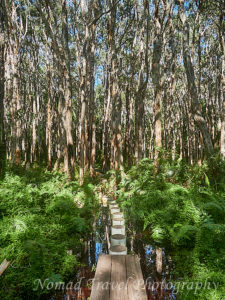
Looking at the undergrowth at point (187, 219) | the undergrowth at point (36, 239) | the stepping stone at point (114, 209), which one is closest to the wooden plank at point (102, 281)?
the undergrowth at point (36, 239)

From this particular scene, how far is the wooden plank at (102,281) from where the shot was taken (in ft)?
8.47

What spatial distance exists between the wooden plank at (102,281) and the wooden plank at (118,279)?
0.20 ft

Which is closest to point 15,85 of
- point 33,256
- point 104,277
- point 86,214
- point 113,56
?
point 113,56

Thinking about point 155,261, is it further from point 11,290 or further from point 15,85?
point 15,85

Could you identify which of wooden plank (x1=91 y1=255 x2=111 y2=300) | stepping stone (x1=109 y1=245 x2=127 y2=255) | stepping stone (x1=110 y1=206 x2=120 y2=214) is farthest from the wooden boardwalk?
stepping stone (x1=110 y1=206 x2=120 y2=214)

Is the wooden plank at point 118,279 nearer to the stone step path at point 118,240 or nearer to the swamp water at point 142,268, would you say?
the stone step path at point 118,240

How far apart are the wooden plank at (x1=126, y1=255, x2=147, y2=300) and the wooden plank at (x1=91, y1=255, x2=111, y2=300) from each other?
26 cm

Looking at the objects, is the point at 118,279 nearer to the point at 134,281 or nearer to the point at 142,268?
the point at 134,281

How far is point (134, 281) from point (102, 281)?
405 millimetres

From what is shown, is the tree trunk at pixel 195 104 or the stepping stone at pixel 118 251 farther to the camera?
the tree trunk at pixel 195 104

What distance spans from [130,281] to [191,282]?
0.91m

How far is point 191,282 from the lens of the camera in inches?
121

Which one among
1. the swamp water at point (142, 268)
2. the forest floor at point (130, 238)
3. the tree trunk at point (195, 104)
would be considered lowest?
the swamp water at point (142, 268)

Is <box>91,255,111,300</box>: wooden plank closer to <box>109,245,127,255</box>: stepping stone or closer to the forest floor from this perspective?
<box>109,245,127,255</box>: stepping stone
